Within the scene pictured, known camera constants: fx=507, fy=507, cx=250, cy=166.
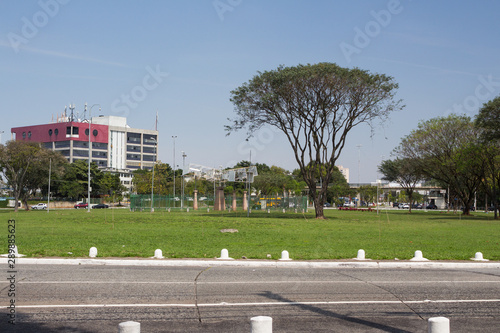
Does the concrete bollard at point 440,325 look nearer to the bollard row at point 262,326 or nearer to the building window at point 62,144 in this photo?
the bollard row at point 262,326

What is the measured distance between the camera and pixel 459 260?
15820 millimetres

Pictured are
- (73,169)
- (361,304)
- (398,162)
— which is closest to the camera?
(361,304)

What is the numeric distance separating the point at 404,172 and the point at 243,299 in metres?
68.1

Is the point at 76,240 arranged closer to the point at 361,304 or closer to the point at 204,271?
the point at 204,271

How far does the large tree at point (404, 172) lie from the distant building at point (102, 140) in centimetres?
6353

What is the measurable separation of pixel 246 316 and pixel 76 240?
15.0 meters

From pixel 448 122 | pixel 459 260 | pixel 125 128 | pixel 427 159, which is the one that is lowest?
pixel 459 260

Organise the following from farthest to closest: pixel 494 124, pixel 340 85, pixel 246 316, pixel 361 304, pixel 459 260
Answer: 1. pixel 494 124
2. pixel 340 85
3. pixel 459 260
4. pixel 361 304
5. pixel 246 316

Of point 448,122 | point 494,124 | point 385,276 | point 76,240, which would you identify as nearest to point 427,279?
point 385,276

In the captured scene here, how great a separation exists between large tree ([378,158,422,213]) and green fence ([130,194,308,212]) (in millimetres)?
15780

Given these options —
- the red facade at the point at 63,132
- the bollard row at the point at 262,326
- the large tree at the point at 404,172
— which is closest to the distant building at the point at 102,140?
the red facade at the point at 63,132

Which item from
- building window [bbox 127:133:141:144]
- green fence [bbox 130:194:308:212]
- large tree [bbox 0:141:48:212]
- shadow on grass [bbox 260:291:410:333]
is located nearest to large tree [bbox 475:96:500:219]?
green fence [bbox 130:194:308:212]

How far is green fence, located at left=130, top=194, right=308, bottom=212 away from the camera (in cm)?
6494

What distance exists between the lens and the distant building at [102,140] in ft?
468
